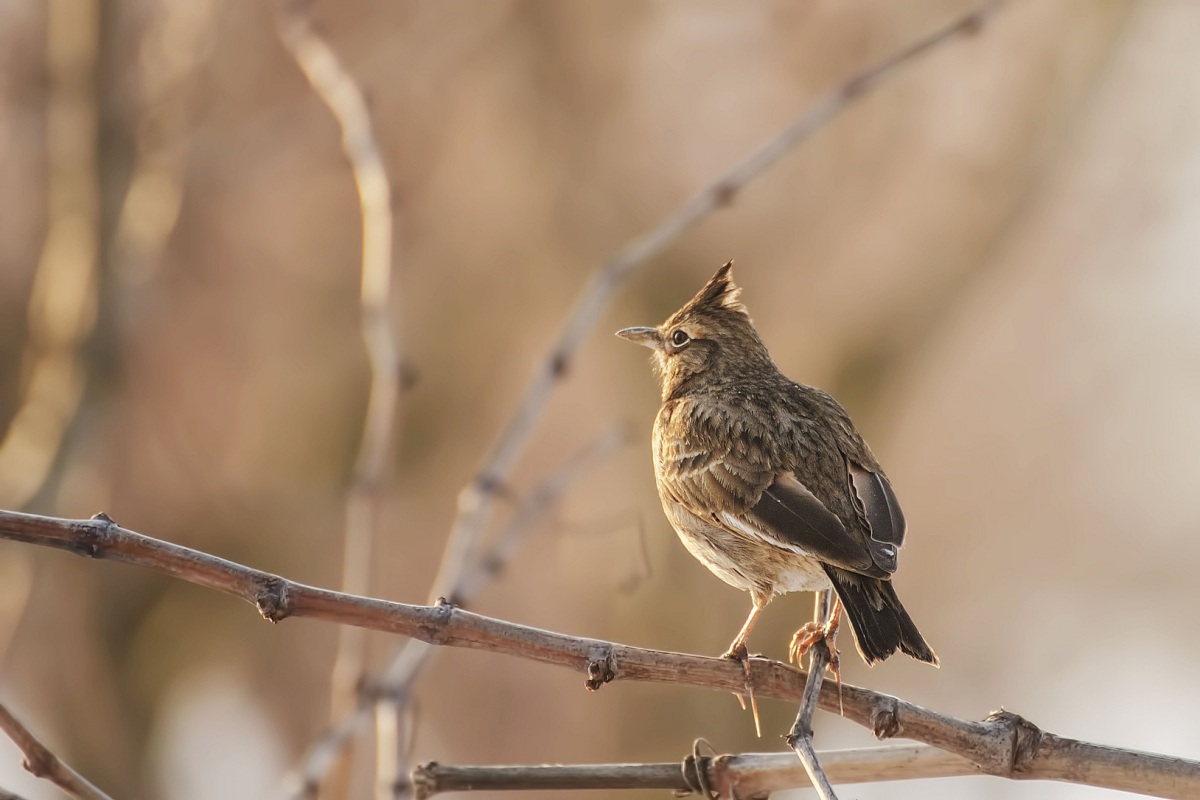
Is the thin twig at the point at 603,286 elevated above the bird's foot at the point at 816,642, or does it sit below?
above

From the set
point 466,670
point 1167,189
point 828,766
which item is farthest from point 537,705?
point 828,766

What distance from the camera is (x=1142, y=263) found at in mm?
9789

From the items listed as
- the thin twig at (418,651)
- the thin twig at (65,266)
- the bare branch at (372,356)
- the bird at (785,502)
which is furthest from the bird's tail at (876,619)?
the thin twig at (65,266)

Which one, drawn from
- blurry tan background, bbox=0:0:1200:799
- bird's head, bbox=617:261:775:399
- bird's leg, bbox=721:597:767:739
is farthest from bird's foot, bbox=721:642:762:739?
blurry tan background, bbox=0:0:1200:799

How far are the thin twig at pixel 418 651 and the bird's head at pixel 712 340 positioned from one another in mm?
344

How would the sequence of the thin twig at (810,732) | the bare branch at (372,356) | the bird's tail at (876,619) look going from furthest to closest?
the bare branch at (372,356) → the bird's tail at (876,619) → the thin twig at (810,732)

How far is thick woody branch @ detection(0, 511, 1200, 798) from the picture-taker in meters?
2.10

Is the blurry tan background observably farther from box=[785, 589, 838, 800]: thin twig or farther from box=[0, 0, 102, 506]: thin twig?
box=[785, 589, 838, 800]: thin twig

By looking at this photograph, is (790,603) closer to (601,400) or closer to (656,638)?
(656,638)

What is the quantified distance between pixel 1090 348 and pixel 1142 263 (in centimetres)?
82

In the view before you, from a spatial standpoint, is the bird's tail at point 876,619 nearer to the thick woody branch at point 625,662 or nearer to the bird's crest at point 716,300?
the thick woody branch at point 625,662

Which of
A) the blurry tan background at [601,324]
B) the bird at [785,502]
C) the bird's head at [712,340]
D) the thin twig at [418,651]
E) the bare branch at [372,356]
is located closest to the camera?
the bird at [785,502]

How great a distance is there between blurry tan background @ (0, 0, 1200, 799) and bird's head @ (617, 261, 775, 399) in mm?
4429

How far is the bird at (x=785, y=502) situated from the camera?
2.89m
